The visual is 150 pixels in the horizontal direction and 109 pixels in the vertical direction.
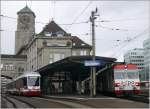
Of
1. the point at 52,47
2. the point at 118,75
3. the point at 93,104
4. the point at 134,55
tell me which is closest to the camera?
the point at 93,104

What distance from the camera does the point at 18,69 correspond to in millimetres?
124438

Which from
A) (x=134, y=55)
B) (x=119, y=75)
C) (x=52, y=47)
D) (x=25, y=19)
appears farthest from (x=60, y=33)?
(x=119, y=75)

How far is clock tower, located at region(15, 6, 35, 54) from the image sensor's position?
136 m

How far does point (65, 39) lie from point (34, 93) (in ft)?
165

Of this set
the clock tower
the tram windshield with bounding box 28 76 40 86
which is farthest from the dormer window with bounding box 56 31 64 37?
the tram windshield with bounding box 28 76 40 86

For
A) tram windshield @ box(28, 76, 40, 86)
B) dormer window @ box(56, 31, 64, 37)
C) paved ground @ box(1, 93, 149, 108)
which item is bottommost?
paved ground @ box(1, 93, 149, 108)

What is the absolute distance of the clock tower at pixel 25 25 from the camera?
136375mm

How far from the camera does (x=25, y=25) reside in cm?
13762

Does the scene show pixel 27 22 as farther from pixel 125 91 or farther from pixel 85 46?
pixel 125 91

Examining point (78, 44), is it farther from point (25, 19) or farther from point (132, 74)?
point (132, 74)

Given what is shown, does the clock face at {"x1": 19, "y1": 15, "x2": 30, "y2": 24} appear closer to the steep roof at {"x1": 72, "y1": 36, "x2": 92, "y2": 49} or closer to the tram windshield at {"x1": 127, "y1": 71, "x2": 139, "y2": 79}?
the steep roof at {"x1": 72, "y1": 36, "x2": 92, "y2": 49}


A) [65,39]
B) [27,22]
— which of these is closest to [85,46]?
[65,39]

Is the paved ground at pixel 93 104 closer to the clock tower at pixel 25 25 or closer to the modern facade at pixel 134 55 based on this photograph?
the modern facade at pixel 134 55

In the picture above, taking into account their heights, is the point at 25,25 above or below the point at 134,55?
above
